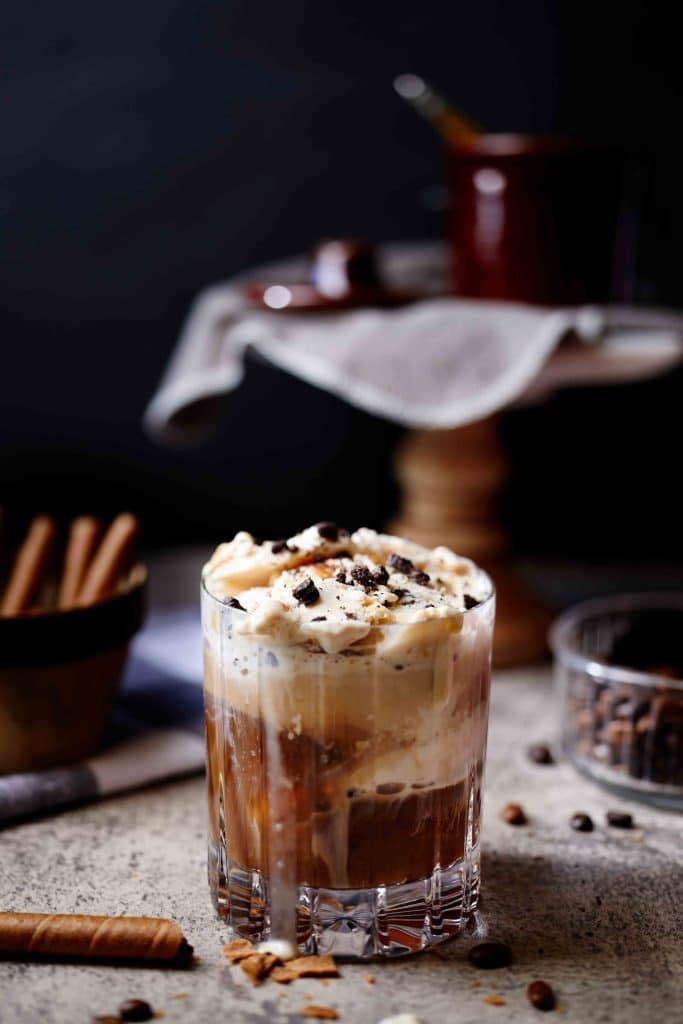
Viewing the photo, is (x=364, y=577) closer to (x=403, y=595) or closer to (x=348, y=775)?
(x=403, y=595)

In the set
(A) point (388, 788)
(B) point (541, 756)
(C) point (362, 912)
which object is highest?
(A) point (388, 788)


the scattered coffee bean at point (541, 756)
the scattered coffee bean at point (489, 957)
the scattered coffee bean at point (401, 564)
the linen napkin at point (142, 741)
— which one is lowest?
the scattered coffee bean at point (541, 756)

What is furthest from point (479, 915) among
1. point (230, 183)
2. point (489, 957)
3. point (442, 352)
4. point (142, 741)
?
point (230, 183)

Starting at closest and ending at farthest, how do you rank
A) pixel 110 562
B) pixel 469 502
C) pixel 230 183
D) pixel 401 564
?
pixel 401 564 → pixel 110 562 → pixel 469 502 → pixel 230 183

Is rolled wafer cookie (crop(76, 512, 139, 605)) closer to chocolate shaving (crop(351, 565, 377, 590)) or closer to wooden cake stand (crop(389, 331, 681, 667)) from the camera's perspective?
chocolate shaving (crop(351, 565, 377, 590))

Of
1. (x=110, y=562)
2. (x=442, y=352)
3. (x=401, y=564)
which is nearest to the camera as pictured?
(x=401, y=564)

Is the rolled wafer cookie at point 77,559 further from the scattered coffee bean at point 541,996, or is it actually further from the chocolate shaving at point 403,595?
the scattered coffee bean at point 541,996

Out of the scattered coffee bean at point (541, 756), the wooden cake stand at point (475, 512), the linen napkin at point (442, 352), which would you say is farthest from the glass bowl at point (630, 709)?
the linen napkin at point (442, 352)
